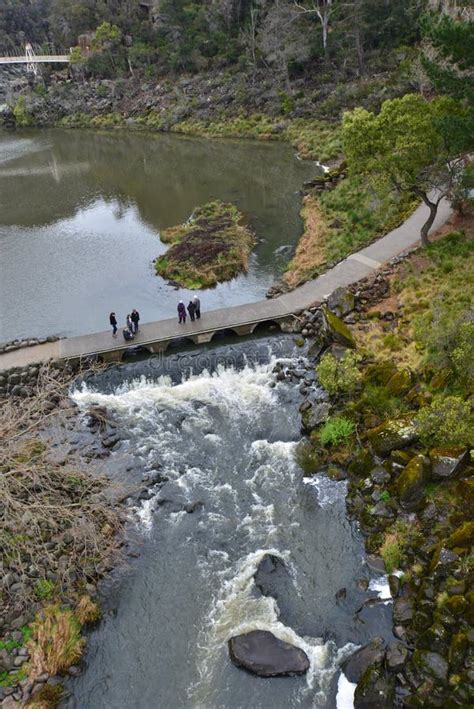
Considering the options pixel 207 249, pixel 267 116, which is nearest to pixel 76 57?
pixel 267 116

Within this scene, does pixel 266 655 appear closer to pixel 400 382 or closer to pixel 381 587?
pixel 381 587

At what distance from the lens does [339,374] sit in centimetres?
2556

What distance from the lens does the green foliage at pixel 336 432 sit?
23.4 meters

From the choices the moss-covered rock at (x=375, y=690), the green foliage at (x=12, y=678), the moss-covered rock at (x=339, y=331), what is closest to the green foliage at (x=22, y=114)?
the moss-covered rock at (x=339, y=331)

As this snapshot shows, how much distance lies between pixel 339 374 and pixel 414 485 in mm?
7000

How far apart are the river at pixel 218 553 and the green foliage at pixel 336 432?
1474 mm

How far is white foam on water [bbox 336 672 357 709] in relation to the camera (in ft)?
50.3

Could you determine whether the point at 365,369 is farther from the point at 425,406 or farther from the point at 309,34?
the point at 309,34

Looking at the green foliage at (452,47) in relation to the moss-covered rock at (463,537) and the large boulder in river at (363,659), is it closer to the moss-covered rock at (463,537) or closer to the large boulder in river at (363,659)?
the moss-covered rock at (463,537)

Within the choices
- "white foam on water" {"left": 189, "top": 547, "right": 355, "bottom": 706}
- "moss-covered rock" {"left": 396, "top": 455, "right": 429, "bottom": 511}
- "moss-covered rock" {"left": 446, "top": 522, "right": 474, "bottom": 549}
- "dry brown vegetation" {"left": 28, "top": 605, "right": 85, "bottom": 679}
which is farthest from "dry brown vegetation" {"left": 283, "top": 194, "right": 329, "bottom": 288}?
"dry brown vegetation" {"left": 28, "top": 605, "right": 85, "bottom": 679}

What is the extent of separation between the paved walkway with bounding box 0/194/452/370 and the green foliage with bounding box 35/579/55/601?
1305 centimetres

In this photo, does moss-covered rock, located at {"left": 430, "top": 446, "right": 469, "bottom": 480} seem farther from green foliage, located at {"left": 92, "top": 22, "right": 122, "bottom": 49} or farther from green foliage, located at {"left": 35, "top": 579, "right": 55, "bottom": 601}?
green foliage, located at {"left": 92, "top": 22, "right": 122, "bottom": 49}

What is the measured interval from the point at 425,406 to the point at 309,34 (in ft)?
216

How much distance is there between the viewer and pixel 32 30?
11162cm
